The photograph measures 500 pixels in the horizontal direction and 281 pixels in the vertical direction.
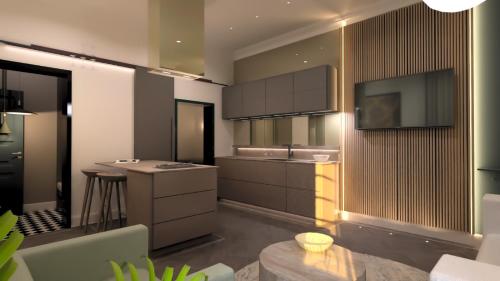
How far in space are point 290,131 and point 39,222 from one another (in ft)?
14.7

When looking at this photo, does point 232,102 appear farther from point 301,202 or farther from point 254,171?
point 301,202

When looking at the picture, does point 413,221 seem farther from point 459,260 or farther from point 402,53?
point 459,260

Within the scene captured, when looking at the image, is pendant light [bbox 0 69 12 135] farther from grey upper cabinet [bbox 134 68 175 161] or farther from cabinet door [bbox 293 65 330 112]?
cabinet door [bbox 293 65 330 112]

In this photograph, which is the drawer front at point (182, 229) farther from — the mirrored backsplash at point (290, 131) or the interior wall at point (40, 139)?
the interior wall at point (40, 139)

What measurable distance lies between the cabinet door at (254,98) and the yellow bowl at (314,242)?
141 inches

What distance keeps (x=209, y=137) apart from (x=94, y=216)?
107 inches

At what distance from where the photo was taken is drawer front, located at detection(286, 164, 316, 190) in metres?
4.39

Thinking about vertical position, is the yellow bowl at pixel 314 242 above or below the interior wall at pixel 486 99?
below

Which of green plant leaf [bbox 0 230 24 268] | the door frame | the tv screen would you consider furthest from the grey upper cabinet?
green plant leaf [bbox 0 230 24 268]

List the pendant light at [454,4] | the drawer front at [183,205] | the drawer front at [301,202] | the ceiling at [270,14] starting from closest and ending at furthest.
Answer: the pendant light at [454,4]
the drawer front at [183,205]
the ceiling at [270,14]
the drawer front at [301,202]

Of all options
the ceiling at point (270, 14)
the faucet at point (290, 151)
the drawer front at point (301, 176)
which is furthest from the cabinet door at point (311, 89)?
the drawer front at point (301, 176)

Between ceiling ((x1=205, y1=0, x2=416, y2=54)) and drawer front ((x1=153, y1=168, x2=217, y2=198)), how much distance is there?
99.3 inches

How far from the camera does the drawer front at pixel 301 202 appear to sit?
438 centimetres

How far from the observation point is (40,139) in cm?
548
